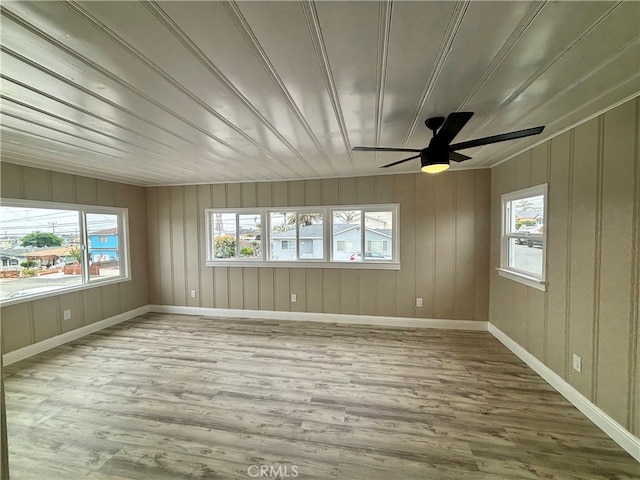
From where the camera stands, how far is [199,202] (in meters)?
5.02

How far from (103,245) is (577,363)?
637 cm

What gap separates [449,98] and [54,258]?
521 cm

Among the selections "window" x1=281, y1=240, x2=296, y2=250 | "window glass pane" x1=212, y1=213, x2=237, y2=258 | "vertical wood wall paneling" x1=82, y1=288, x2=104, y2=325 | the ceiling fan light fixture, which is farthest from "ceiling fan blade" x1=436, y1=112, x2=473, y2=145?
"vertical wood wall paneling" x1=82, y1=288, x2=104, y2=325

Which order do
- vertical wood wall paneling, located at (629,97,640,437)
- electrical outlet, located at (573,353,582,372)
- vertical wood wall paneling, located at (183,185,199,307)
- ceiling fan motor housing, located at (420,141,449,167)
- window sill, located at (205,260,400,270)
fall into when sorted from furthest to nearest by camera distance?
vertical wood wall paneling, located at (183,185,199,307), window sill, located at (205,260,400,270), electrical outlet, located at (573,353,582,372), ceiling fan motor housing, located at (420,141,449,167), vertical wood wall paneling, located at (629,97,640,437)

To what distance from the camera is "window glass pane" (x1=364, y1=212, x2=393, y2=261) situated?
14.6 feet

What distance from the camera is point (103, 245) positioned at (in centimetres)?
446

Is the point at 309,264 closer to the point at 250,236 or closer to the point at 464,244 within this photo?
the point at 250,236

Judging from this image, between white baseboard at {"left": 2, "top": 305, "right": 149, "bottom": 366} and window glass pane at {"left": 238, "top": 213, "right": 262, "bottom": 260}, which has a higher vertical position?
window glass pane at {"left": 238, "top": 213, "right": 262, "bottom": 260}

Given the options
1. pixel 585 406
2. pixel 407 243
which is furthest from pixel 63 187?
pixel 585 406

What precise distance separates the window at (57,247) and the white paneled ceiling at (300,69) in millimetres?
1302

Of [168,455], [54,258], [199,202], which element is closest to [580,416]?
[168,455]

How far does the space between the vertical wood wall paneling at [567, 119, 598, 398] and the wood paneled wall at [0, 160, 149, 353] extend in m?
6.09

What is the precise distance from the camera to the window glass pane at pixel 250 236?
491 centimetres

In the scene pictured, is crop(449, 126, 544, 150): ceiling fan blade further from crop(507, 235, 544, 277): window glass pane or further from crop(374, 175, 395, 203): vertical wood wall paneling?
crop(374, 175, 395, 203): vertical wood wall paneling
